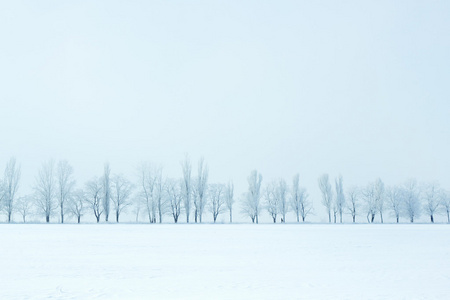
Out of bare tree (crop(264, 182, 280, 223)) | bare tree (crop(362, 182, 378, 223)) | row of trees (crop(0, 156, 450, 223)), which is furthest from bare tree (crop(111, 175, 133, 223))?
bare tree (crop(362, 182, 378, 223))

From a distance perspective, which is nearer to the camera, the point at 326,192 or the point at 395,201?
the point at 326,192

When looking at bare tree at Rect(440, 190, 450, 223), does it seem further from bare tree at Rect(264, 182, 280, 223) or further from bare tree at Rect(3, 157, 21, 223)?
bare tree at Rect(3, 157, 21, 223)

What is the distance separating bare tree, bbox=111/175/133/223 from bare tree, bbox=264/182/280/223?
21.6 meters

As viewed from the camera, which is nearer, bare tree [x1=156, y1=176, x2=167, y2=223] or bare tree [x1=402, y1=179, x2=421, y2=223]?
bare tree [x1=156, y1=176, x2=167, y2=223]

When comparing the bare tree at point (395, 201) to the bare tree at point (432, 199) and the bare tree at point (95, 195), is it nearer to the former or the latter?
the bare tree at point (432, 199)

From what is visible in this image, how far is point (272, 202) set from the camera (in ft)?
214

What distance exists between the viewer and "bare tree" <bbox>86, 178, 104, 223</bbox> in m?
55.8

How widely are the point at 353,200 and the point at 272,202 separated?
13.2 metres

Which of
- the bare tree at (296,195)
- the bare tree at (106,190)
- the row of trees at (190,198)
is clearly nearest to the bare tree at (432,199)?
the row of trees at (190,198)

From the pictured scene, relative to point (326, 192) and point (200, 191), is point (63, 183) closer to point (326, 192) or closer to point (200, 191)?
point (200, 191)
